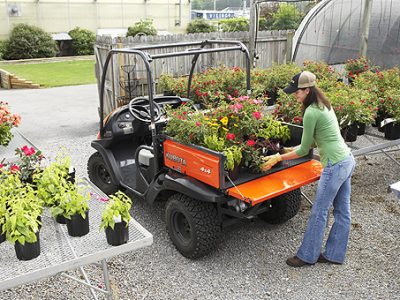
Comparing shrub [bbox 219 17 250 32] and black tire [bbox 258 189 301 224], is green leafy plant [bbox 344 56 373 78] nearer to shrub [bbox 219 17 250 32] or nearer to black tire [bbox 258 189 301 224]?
black tire [bbox 258 189 301 224]

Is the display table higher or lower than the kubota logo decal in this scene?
lower

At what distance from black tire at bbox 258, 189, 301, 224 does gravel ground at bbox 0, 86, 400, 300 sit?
0.34ft

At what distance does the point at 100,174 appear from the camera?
16.1 ft

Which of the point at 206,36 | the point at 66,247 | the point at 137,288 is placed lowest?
the point at 137,288

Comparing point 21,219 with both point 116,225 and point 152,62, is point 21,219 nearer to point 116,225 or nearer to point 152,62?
point 116,225

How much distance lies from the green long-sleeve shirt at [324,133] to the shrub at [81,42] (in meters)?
20.2

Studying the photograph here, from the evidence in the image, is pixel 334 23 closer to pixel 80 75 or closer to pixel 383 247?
pixel 383 247

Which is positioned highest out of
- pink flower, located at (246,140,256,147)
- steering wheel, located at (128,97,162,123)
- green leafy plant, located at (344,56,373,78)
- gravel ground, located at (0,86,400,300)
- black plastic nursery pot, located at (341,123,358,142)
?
green leafy plant, located at (344,56,373,78)

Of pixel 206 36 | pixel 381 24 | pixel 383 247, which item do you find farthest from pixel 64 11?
pixel 383 247

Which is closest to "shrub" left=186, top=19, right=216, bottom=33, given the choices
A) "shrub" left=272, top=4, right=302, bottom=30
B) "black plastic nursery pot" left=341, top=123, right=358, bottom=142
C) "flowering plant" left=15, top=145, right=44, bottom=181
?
"shrub" left=272, top=4, right=302, bottom=30

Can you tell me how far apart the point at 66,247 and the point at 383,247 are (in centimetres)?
280

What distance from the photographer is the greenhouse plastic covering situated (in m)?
8.58

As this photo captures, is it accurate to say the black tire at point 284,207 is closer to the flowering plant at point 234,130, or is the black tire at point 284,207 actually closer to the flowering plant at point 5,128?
the flowering plant at point 234,130

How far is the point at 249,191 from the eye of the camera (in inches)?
128
